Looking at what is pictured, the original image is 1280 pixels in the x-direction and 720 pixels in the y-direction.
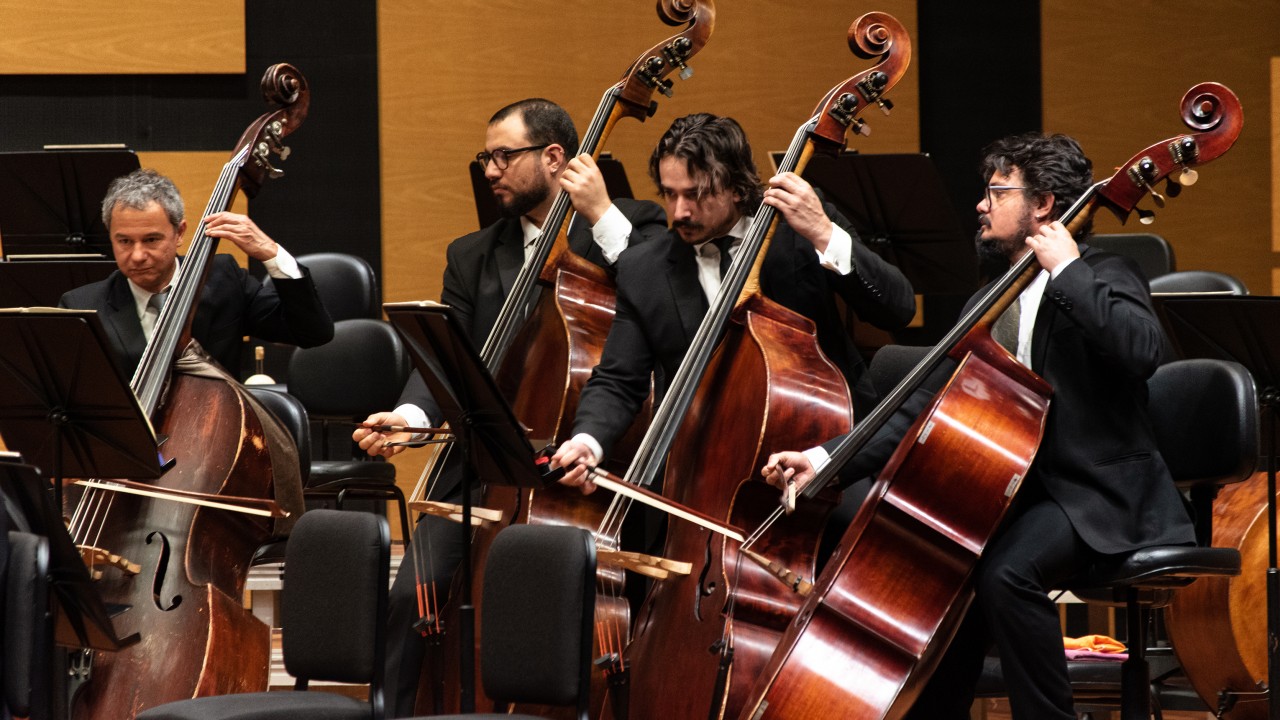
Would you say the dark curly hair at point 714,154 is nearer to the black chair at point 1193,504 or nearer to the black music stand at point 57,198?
the black chair at point 1193,504

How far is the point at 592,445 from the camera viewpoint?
9.37 feet

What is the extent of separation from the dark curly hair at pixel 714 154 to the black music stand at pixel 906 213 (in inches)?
47.8

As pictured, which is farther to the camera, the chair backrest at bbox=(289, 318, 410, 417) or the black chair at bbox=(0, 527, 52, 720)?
the chair backrest at bbox=(289, 318, 410, 417)

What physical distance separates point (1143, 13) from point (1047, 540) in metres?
3.48

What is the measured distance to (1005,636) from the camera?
2.64 m

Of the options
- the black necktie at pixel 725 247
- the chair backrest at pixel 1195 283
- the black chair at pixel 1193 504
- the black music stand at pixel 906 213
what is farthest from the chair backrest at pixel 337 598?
the chair backrest at pixel 1195 283

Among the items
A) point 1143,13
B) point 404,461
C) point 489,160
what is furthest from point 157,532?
point 1143,13

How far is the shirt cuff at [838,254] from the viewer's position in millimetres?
2877

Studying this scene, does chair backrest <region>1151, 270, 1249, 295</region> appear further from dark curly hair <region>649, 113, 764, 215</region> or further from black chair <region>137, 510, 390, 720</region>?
black chair <region>137, 510, 390, 720</region>

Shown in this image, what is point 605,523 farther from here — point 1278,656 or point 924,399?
point 1278,656

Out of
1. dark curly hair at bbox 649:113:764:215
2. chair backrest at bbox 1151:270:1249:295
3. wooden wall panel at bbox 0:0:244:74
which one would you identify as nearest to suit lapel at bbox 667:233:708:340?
dark curly hair at bbox 649:113:764:215

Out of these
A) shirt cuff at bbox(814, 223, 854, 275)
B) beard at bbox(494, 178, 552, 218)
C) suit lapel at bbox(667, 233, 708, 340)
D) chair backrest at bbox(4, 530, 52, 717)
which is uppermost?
shirt cuff at bbox(814, 223, 854, 275)

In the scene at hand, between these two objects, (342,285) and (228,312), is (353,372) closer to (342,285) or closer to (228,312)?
(342,285)

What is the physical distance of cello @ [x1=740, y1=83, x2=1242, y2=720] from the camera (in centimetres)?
254
